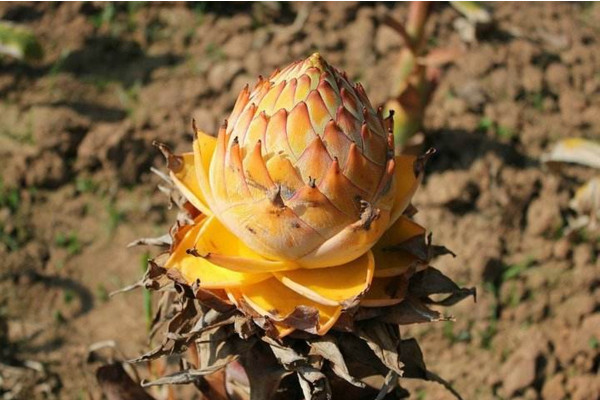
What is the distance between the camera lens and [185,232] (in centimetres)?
149

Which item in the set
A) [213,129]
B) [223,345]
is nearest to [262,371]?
[223,345]

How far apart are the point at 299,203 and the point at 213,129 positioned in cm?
196

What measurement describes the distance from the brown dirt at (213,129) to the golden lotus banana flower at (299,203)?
4.57 feet

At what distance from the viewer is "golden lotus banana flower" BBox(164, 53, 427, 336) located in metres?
1.32

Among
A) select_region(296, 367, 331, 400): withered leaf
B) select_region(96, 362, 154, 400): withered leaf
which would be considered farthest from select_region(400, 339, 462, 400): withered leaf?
select_region(96, 362, 154, 400): withered leaf

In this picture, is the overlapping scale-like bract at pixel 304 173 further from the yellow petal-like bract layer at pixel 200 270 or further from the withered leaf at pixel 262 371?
the withered leaf at pixel 262 371

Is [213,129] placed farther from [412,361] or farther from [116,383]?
[412,361]

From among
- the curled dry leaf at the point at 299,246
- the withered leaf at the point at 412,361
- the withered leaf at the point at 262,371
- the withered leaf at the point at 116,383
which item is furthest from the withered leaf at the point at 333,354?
the withered leaf at the point at 116,383

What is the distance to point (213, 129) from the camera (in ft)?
10.6

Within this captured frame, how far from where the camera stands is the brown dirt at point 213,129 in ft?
9.09

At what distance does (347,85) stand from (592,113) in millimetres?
2371

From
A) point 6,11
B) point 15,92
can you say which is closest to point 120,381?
point 15,92

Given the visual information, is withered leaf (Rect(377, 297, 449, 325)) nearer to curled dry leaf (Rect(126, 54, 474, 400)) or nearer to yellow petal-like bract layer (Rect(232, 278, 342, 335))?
curled dry leaf (Rect(126, 54, 474, 400))

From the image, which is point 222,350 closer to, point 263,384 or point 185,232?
point 263,384
